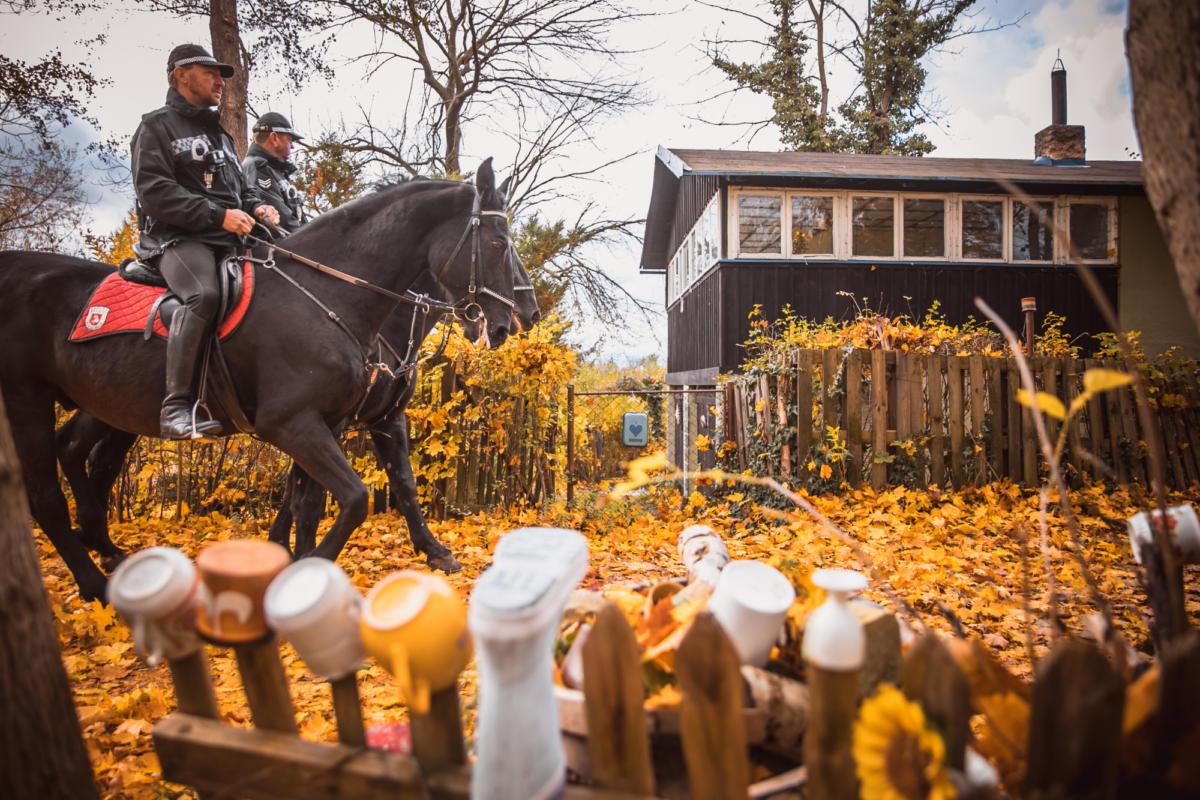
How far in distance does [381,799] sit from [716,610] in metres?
0.74

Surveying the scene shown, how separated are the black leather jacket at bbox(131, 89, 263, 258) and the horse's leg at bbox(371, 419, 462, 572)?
1.55 meters

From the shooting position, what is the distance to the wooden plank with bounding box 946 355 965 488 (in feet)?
23.0

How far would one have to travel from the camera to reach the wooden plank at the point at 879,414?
6832 mm

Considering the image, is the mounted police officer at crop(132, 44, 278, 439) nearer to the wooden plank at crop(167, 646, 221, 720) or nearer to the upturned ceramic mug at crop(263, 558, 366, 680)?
the wooden plank at crop(167, 646, 221, 720)

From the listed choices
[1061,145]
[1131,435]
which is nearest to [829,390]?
A: [1131,435]

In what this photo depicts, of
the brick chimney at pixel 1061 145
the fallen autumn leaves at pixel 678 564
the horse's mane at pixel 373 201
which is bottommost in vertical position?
the fallen autumn leaves at pixel 678 564

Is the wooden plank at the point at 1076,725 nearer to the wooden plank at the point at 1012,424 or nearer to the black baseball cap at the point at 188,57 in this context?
the black baseball cap at the point at 188,57

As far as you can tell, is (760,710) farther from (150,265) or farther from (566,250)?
(566,250)

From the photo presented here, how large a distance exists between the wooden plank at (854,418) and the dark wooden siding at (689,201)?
776 cm

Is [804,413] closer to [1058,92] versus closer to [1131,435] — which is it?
[1131,435]

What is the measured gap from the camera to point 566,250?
18062mm

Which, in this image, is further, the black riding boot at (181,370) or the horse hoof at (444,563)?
the horse hoof at (444,563)

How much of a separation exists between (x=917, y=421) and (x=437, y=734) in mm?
6803

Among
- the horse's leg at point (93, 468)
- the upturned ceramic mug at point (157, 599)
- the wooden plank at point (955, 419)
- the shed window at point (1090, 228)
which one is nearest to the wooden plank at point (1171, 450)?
the wooden plank at point (955, 419)
